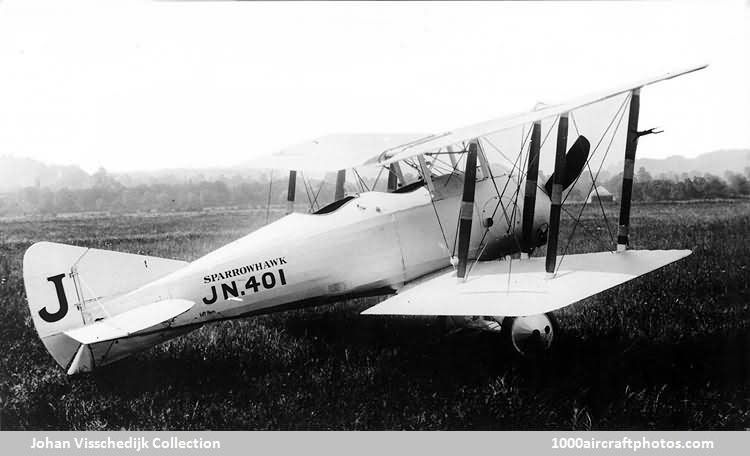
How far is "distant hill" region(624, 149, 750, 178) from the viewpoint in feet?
22.1

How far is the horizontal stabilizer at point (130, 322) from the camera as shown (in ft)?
12.9

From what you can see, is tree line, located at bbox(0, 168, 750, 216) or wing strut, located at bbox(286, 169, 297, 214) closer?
wing strut, located at bbox(286, 169, 297, 214)

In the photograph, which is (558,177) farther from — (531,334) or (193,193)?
(193,193)

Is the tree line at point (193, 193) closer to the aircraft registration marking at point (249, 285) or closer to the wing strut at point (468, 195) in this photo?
the aircraft registration marking at point (249, 285)

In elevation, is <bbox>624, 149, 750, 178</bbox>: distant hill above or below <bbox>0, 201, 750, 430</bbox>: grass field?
above

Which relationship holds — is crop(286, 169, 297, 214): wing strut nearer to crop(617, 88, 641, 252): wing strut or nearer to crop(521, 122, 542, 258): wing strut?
crop(521, 122, 542, 258): wing strut

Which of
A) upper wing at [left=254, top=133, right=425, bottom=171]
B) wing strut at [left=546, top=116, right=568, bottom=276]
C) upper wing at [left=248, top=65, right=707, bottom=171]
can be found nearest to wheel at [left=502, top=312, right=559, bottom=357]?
wing strut at [left=546, top=116, right=568, bottom=276]

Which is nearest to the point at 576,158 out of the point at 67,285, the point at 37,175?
the point at 67,285

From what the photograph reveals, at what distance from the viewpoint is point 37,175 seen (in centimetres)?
731

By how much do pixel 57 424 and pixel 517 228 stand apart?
4384 millimetres

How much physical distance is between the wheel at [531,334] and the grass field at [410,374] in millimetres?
128

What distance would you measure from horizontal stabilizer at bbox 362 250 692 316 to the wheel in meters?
0.43
